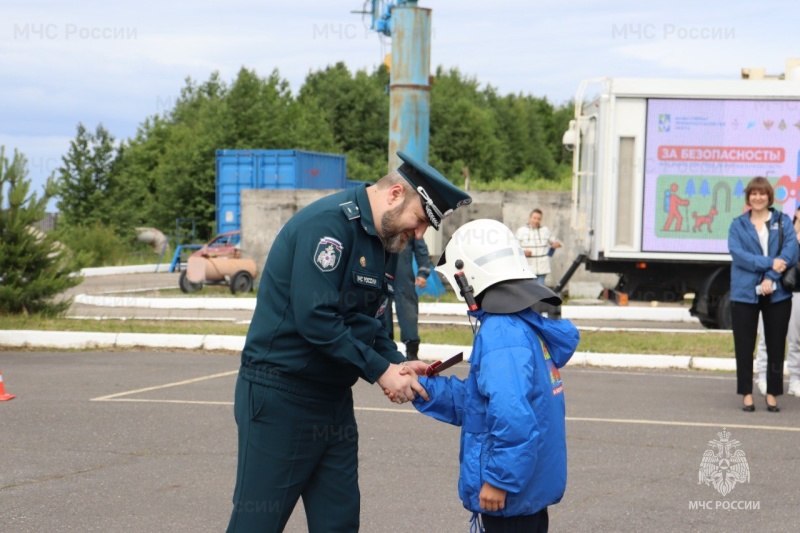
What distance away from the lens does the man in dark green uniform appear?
368 centimetres

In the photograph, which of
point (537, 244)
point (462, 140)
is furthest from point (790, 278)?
point (462, 140)

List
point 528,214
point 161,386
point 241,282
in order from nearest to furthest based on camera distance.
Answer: point 161,386, point 528,214, point 241,282

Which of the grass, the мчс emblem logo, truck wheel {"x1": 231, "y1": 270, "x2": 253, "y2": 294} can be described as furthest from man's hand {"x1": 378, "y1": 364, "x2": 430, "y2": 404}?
truck wheel {"x1": 231, "y1": 270, "x2": 253, "y2": 294}

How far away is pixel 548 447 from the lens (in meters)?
3.70

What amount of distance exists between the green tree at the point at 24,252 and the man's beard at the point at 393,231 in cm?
1206

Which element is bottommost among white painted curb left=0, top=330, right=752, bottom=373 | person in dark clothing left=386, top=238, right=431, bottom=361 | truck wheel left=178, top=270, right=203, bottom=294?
truck wheel left=178, top=270, right=203, bottom=294

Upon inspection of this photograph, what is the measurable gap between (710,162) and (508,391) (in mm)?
12847

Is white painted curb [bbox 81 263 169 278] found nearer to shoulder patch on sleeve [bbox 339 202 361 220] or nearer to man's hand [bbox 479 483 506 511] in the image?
shoulder patch on sleeve [bbox 339 202 361 220]

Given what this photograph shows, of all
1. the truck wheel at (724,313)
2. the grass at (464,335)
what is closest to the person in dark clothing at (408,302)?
the grass at (464,335)

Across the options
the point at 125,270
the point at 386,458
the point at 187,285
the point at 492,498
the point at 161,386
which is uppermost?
the point at 492,498

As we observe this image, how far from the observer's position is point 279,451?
150 inches

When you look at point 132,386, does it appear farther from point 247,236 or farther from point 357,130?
point 357,130

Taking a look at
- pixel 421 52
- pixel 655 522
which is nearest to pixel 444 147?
pixel 421 52

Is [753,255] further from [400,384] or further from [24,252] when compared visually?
[24,252]
